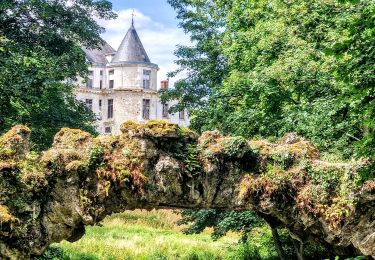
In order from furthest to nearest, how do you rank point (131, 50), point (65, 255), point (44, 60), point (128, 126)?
point (131, 50), point (44, 60), point (65, 255), point (128, 126)

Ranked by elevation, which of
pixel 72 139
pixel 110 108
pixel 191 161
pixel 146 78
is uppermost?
pixel 146 78

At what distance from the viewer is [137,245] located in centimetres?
2008


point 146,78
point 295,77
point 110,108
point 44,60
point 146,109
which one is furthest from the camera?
point 110,108

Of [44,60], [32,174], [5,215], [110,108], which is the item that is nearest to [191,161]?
[32,174]

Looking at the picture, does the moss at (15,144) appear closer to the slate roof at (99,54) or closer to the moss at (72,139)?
the moss at (72,139)

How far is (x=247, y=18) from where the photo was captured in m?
18.4

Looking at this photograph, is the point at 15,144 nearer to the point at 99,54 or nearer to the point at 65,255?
the point at 65,255

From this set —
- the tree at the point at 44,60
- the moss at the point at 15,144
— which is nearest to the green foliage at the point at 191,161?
the moss at the point at 15,144

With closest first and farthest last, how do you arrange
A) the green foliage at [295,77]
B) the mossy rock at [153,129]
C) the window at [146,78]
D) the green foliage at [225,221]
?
1. the mossy rock at [153,129]
2. the green foliage at [295,77]
3. the green foliage at [225,221]
4. the window at [146,78]

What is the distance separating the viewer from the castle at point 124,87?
46.9 metres

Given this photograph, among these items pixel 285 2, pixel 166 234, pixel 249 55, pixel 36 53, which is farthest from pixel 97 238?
pixel 285 2

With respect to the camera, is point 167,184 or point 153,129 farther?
point 167,184

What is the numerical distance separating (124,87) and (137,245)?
2865 cm

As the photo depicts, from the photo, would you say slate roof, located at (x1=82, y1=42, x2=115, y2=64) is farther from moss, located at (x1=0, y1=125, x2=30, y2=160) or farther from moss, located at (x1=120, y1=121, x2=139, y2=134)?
moss, located at (x1=0, y1=125, x2=30, y2=160)
